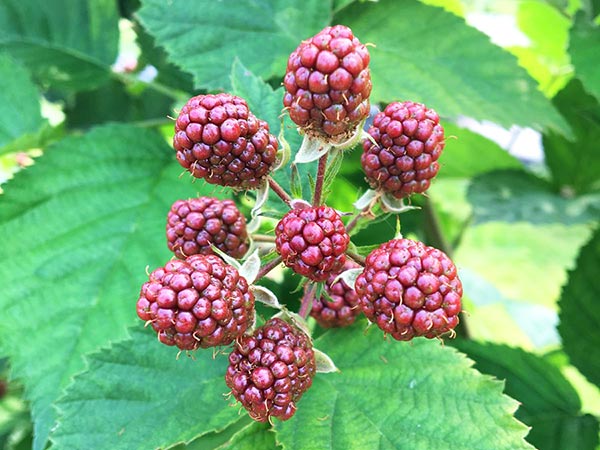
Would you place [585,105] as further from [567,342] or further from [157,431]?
[157,431]

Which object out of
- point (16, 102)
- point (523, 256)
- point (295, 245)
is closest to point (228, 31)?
point (16, 102)

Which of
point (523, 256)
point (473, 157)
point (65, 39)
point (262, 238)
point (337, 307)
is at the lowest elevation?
point (523, 256)

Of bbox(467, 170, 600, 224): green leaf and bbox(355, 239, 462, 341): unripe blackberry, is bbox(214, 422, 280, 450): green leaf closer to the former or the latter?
bbox(355, 239, 462, 341): unripe blackberry

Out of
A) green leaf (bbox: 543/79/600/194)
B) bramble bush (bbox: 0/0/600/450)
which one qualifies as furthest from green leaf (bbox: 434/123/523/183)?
green leaf (bbox: 543/79/600/194)

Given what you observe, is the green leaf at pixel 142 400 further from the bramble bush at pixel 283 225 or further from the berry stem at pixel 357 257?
the berry stem at pixel 357 257

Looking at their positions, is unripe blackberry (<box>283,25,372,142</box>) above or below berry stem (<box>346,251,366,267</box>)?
above

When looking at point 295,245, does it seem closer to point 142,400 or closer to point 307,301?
point 307,301
